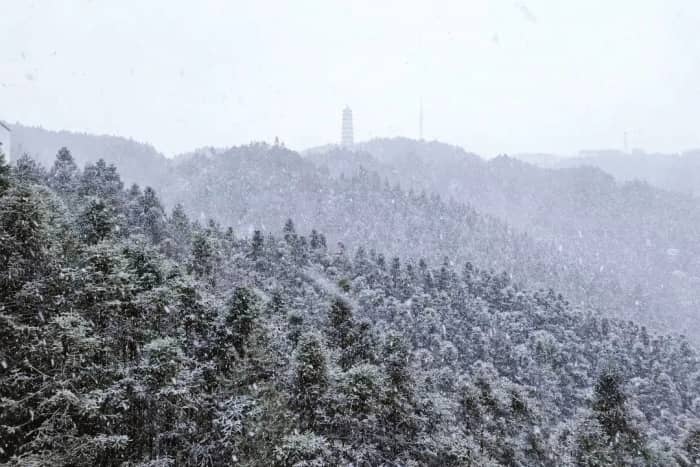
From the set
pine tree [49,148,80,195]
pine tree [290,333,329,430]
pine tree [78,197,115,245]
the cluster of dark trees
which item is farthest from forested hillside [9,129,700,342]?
pine tree [78,197,115,245]

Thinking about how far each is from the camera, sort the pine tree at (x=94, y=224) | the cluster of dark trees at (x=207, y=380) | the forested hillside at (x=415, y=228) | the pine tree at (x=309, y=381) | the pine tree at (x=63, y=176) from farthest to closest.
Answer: the forested hillside at (x=415, y=228) < the pine tree at (x=63, y=176) < the pine tree at (x=94, y=224) < the pine tree at (x=309, y=381) < the cluster of dark trees at (x=207, y=380)

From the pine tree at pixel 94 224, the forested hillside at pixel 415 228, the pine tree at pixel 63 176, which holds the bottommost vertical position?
the forested hillside at pixel 415 228

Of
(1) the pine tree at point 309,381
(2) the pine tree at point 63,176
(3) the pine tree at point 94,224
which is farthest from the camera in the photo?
(2) the pine tree at point 63,176

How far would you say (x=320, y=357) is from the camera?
2289cm

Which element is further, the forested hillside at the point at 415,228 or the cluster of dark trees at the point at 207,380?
the forested hillside at the point at 415,228

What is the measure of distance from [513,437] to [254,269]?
27.8 m

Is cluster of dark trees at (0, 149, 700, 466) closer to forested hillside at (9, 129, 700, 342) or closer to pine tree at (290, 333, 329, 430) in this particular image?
pine tree at (290, 333, 329, 430)

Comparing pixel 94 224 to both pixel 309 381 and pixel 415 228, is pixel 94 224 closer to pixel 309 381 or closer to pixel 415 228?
pixel 309 381

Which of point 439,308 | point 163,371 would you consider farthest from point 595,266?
point 163,371

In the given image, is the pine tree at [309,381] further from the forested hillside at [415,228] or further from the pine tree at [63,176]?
the forested hillside at [415,228]

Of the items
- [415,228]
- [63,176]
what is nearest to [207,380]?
[63,176]

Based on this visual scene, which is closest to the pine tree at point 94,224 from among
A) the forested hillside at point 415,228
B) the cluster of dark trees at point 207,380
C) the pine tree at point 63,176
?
the cluster of dark trees at point 207,380

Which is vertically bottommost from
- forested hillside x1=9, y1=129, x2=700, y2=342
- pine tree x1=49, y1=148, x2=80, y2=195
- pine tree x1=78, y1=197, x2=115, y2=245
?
forested hillside x1=9, y1=129, x2=700, y2=342

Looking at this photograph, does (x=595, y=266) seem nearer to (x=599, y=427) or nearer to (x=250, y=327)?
(x=599, y=427)
